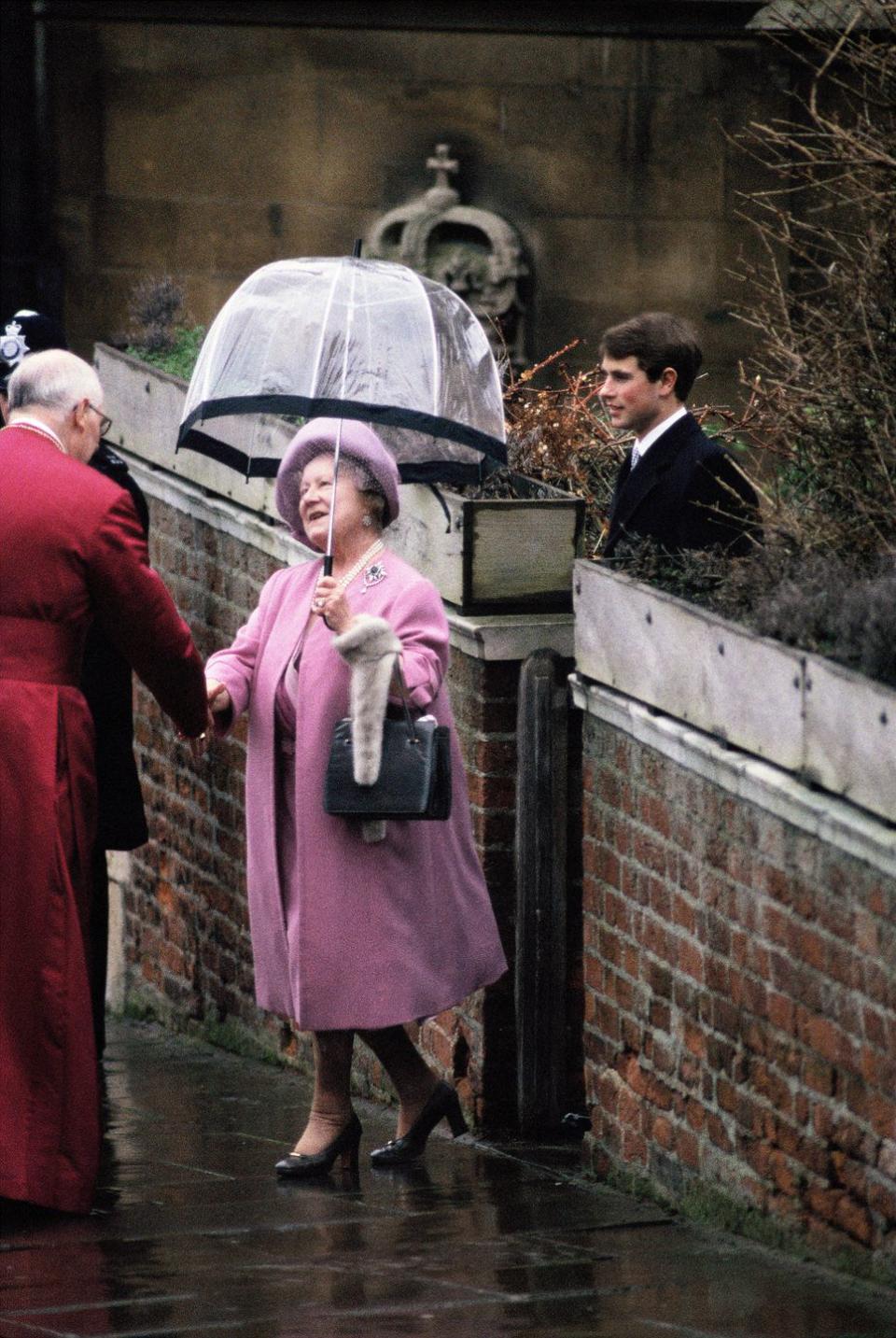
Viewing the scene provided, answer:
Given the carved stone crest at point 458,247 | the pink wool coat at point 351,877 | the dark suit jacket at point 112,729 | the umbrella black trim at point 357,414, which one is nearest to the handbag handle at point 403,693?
the pink wool coat at point 351,877

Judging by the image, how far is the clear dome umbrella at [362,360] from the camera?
20.9 feet

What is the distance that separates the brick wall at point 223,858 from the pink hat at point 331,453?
0.74 meters

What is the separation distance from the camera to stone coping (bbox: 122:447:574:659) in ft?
22.5

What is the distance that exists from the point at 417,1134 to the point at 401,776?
98 centimetres

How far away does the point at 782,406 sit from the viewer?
21.0ft

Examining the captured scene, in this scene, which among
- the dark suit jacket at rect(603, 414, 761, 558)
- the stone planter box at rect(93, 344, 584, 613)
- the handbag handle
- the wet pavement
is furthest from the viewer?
the stone planter box at rect(93, 344, 584, 613)

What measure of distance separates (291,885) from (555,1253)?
119cm

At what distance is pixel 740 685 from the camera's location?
558 cm

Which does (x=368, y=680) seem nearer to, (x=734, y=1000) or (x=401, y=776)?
(x=401, y=776)

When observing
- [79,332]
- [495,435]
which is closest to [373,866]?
[495,435]

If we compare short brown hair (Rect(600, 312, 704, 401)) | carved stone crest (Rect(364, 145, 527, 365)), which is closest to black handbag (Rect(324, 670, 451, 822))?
short brown hair (Rect(600, 312, 704, 401))

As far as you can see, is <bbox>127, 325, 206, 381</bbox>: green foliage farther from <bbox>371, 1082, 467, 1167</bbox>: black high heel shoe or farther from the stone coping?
<bbox>371, 1082, 467, 1167</bbox>: black high heel shoe

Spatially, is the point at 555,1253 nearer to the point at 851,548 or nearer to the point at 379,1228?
the point at 379,1228

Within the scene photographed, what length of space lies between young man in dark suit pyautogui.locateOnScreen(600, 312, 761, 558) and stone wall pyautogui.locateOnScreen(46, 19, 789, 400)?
8431 millimetres
